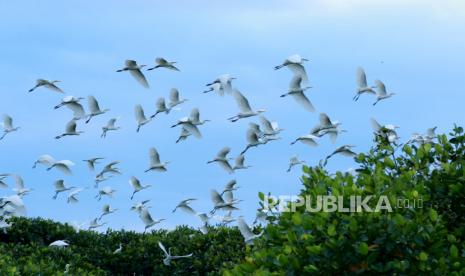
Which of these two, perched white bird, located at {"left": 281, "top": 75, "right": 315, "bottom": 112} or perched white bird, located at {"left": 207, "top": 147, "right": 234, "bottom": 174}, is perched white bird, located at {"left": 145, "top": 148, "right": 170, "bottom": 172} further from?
perched white bird, located at {"left": 281, "top": 75, "right": 315, "bottom": 112}

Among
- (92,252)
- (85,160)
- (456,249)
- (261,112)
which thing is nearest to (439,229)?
(456,249)

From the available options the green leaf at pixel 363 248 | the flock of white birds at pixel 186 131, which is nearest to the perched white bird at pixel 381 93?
the flock of white birds at pixel 186 131

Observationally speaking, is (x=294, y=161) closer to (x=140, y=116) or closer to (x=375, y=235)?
(x=140, y=116)

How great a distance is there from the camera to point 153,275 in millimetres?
17703

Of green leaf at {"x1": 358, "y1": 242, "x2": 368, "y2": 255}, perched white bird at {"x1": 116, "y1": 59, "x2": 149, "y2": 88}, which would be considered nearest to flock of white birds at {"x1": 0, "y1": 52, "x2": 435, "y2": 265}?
perched white bird at {"x1": 116, "y1": 59, "x2": 149, "y2": 88}

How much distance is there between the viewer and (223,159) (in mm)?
19188

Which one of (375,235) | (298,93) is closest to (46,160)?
(298,93)

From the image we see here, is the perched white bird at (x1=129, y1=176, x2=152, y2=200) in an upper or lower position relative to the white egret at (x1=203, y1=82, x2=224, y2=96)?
lower

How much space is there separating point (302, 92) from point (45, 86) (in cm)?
639

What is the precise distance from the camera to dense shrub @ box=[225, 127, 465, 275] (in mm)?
7730

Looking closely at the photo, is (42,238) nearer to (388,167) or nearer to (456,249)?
(388,167)

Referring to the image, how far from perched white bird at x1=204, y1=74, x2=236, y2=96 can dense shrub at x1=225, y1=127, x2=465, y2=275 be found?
8.93m

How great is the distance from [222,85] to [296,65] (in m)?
1.80

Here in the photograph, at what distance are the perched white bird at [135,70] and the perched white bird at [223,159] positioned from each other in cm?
240
